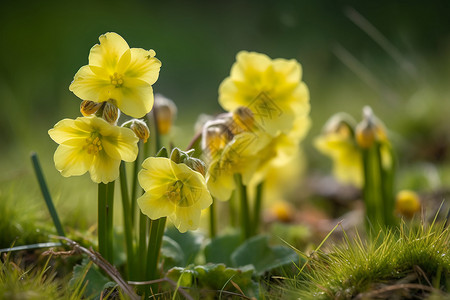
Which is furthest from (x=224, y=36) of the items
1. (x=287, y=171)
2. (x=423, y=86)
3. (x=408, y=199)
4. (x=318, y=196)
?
(x=408, y=199)

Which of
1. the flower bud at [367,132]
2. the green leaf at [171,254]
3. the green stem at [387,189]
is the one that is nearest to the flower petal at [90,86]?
the green leaf at [171,254]

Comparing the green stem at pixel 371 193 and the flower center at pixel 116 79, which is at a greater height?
the flower center at pixel 116 79

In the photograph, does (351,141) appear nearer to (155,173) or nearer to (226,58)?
(155,173)

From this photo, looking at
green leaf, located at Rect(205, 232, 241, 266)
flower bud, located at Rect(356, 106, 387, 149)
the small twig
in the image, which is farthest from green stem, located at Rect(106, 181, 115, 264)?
flower bud, located at Rect(356, 106, 387, 149)

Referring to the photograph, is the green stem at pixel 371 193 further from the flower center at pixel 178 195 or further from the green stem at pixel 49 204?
the green stem at pixel 49 204

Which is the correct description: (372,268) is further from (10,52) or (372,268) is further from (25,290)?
(10,52)

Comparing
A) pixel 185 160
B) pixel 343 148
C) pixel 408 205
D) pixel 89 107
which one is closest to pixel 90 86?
pixel 89 107

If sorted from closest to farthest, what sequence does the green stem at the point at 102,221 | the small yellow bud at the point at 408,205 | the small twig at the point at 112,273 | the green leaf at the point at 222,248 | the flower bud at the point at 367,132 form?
1. the small twig at the point at 112,273
2. the green stem at the point at 102,221
3. the green leaf at the point at 222,248
4. the flower bud at the point at 367,132
5. the small yellow bud at the point at 408,205

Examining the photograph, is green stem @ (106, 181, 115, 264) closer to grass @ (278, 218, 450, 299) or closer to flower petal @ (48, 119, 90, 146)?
flower petal @ (48, 119, 90, 146)
